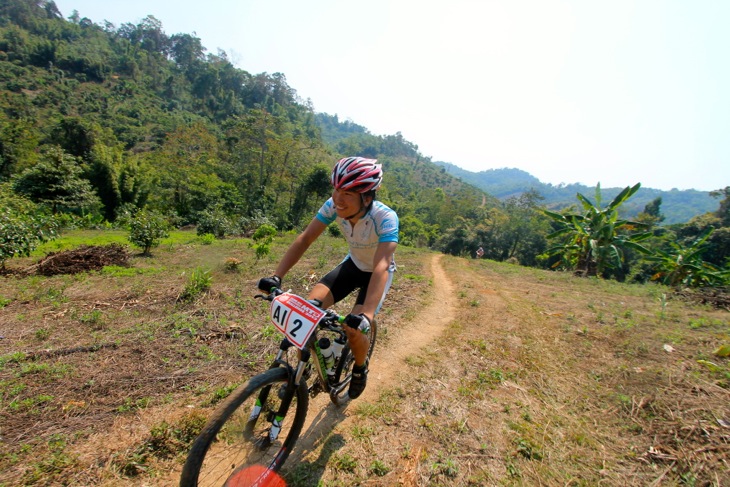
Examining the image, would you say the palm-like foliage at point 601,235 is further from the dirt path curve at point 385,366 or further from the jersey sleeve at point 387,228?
the jersey sleeve at point 387,228

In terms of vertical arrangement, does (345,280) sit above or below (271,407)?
above

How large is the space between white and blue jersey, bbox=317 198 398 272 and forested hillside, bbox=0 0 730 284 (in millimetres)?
9785

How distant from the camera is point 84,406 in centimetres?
323

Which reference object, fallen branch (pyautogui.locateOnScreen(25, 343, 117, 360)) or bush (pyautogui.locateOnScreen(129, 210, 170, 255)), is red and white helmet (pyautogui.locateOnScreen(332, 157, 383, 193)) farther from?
bush (pyautogui.locateOnScreen(129, 210, 170, 255))

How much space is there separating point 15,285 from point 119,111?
68991 mm

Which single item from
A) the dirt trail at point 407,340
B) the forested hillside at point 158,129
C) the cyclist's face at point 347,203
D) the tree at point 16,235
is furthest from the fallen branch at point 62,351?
the forested hillside at point 158,129

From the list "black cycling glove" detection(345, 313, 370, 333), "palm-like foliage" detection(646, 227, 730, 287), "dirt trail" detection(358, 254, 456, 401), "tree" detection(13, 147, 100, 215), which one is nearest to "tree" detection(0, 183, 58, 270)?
"dirt trail" detection(358, 254, 456, 401)

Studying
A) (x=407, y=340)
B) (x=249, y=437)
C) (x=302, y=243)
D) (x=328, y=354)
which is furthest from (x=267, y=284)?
(x=407, y=340)

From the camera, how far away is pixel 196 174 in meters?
30.0

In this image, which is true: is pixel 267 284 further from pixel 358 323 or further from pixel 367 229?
pixel 367 229

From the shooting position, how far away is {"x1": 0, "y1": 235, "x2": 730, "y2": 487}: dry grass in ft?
9.34

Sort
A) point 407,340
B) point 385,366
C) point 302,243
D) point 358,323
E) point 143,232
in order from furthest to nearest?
point 143,232 → point 407,340 → point 385,366 → point 302,243 → point 358,323

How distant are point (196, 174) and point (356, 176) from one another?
103 feet

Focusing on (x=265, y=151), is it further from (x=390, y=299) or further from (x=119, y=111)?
(x=119, y=111)
